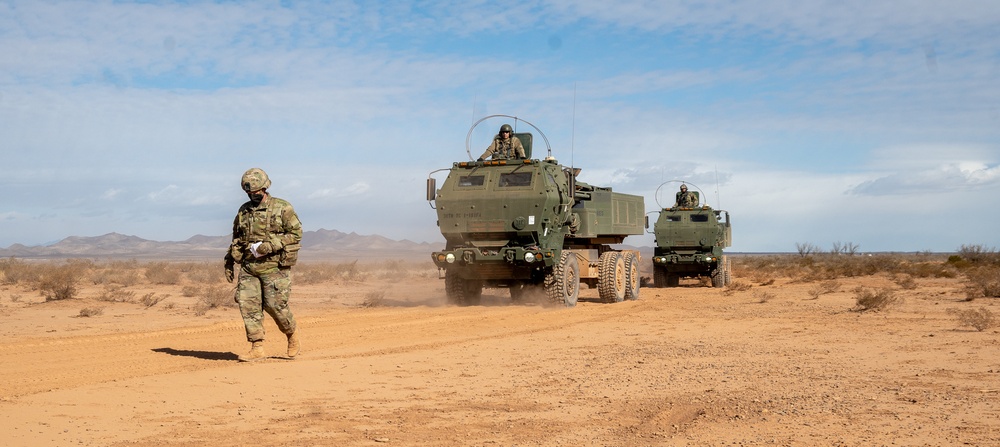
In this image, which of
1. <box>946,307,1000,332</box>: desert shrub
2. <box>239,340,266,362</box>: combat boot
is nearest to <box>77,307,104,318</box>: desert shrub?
<box>239,340,266,362</box>: combat boot

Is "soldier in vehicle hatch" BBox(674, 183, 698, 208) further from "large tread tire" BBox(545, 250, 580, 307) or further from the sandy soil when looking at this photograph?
the sandy soil

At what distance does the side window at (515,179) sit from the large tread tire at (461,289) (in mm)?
2202

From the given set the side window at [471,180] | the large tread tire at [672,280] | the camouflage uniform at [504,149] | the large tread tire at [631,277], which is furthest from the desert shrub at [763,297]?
the side window at [471,180]

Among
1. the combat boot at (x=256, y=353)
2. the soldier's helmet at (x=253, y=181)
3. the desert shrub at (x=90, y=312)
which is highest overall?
the soldier's helmet at (x=253, y=181)

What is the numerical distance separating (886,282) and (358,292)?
54.4ft

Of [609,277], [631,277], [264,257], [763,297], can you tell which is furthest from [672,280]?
[264,257]

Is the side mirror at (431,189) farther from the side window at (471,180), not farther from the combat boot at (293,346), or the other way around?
the combat boot at (293,346)

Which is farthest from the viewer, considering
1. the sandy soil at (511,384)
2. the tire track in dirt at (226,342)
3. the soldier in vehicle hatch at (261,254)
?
the soldier in vehicle hatch at (261,254)

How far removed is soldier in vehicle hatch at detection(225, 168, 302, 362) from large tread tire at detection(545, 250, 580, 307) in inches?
345

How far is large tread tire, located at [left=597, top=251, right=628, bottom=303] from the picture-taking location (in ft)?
65.7

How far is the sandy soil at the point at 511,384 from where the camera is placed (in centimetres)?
633

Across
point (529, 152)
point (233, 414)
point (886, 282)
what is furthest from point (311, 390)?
point (886, 282)

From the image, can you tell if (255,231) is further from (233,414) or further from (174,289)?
(174,289)

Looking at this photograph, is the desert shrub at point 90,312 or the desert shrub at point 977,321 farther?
the desert shrub at point 90,312
